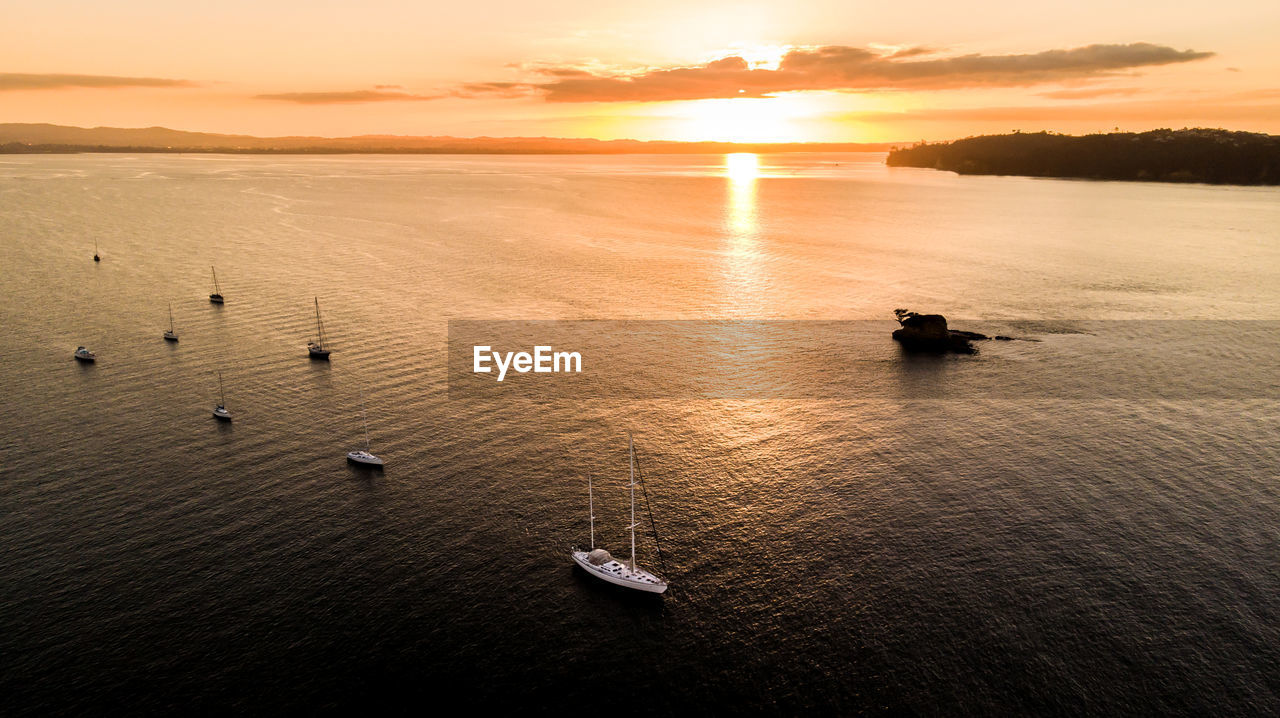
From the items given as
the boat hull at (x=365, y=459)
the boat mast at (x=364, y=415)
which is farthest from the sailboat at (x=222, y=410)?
the boat hull at (x=365, y=459)

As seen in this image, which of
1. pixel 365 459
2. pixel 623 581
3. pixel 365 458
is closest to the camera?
pixel 623 581

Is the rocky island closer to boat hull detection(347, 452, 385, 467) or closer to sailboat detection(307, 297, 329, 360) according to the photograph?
boat hull detection(347, 452, 385, 467)

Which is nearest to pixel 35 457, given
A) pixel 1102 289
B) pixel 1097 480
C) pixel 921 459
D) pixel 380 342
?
pixel 380 342

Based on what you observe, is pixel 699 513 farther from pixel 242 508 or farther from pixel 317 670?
pixel 242 508

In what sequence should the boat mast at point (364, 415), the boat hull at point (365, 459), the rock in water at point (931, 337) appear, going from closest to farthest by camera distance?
the boat hull at point (365, 459), the boat mast at point (364, 415), the rock in water at point (931, 337)

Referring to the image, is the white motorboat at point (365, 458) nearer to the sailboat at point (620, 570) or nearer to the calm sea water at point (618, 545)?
the calm sea water at point (618, 545)

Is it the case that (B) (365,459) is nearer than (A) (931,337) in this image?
Yes

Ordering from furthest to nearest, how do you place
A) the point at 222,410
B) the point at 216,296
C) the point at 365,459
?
1. the point at 216,296
2. the point at 222,410
3. the point at 365,459

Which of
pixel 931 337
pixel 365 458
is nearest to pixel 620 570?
pixel 365 458

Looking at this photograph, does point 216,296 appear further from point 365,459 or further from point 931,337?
point 931,337
